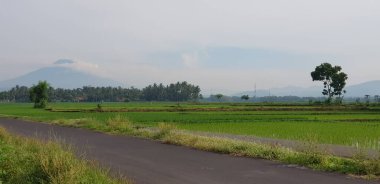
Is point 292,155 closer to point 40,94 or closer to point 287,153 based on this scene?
point 287,153

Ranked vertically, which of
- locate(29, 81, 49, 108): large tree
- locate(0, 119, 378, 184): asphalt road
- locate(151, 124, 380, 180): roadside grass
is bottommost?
locate(0, 119, 378, 184): asphalt road

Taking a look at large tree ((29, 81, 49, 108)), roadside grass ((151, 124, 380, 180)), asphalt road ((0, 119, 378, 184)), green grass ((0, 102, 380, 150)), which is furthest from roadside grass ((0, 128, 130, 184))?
large tree ((29, 81, 49, 108))

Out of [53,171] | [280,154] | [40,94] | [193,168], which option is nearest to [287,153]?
[280,154]

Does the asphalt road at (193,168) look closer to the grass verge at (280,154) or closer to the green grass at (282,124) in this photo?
the grass verge at (280,154)

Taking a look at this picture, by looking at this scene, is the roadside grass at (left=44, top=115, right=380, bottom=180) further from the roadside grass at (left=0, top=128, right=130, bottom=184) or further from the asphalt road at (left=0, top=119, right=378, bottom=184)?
the roadside grass at (left=0, top=128, right=130, bottom=184)

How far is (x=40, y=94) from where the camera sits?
108m

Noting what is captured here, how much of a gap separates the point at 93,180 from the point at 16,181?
2418 mm

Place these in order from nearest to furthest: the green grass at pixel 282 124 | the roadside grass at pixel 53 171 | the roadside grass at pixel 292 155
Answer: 1. the roadside grass at pixel 53 171
2. the roadside grass at pixel 292 155
3. the green grass at pixel 282 124

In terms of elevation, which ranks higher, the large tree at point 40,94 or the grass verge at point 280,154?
the large tree at point 40,94

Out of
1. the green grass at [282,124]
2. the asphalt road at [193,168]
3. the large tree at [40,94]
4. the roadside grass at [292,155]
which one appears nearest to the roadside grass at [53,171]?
the asphalt road at [193,168]

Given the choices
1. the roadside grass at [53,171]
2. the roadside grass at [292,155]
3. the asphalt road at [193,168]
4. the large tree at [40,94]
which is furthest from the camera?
the large tree at [40,94]

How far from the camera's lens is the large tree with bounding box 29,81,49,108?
10656cm

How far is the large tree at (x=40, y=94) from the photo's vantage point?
107m

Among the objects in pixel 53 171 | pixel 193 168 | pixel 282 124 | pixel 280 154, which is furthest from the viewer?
pixel 282 124
